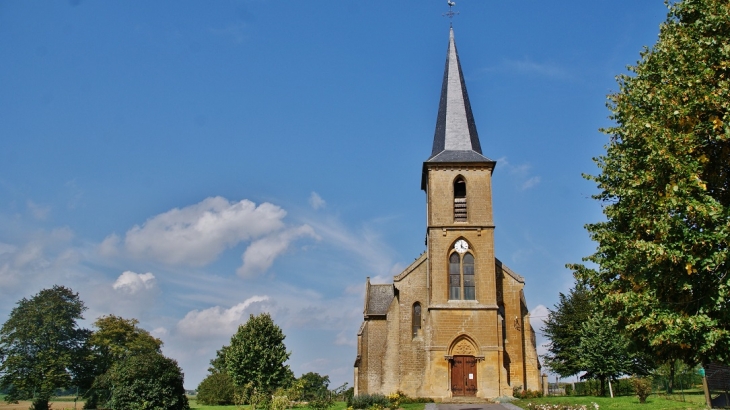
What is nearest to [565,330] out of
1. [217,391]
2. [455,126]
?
[455,126]

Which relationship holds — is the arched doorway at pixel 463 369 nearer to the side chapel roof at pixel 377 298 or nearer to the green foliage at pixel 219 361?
the side chapel roof at pixel 377 298

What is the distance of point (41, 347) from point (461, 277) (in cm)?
3682

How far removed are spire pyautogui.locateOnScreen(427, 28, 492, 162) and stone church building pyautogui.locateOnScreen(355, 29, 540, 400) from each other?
66 millimetres

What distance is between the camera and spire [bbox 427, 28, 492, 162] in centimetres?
3681

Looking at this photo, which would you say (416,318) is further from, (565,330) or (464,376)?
(565,330)

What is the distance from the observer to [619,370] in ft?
114

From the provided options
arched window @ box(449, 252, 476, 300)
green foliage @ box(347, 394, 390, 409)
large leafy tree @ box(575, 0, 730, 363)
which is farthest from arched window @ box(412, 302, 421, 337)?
large leafy tree @ box(575, 0, 730, 363)

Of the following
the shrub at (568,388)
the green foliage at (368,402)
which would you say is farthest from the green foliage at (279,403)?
the shrub at (568,388)

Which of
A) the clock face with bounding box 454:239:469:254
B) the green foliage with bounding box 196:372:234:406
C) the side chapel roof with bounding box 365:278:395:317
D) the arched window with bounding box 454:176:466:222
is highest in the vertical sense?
the arched window with bounding box 454:176:466:222

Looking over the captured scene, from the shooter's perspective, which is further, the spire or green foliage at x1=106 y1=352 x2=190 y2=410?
the spire

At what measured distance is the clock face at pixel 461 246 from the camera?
35.2 metres

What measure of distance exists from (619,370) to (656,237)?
897 inches

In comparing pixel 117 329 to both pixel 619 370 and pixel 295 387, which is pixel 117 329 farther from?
pixel 619 370

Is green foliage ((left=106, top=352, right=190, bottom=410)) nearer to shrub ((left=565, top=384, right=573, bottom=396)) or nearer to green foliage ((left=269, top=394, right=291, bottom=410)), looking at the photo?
green foliage ((left=269, top=394, right=291, bottom=410))
